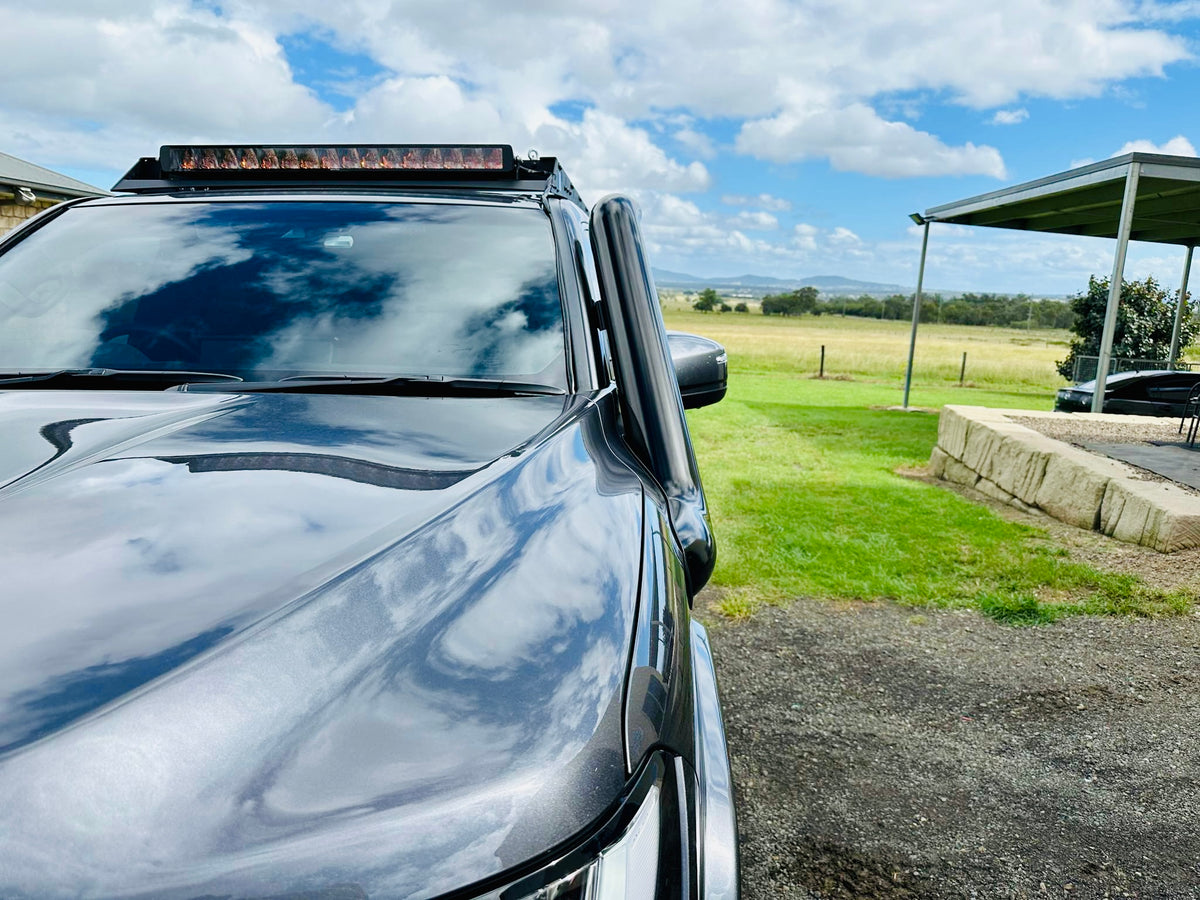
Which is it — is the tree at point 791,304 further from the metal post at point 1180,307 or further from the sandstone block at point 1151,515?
the sandstone block at point 1151,515

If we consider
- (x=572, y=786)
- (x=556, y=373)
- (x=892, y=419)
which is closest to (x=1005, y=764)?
(x=556, y=373)

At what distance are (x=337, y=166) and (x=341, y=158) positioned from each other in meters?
0.03

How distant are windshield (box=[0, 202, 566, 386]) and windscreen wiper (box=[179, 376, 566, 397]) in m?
0.04

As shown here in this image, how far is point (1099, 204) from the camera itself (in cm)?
1325

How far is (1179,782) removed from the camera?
2.97 meters

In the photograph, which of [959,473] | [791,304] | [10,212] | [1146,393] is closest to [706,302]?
[791,304]

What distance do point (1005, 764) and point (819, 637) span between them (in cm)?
125

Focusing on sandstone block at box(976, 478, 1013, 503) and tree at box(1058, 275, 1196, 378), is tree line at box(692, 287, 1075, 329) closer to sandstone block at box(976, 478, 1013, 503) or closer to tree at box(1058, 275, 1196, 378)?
tree at box(1058, 275, 1196, 378)

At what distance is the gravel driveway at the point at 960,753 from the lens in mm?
2434

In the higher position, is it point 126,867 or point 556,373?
point 556,373

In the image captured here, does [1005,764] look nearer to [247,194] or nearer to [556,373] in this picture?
[556,373]

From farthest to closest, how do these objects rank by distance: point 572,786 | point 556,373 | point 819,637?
point 819,637
point 556,373
point 572,786

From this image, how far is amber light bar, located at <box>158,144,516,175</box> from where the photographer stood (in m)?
2.68

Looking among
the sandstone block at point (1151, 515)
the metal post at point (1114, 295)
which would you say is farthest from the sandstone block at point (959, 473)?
the metal post at point (1114, 295)
